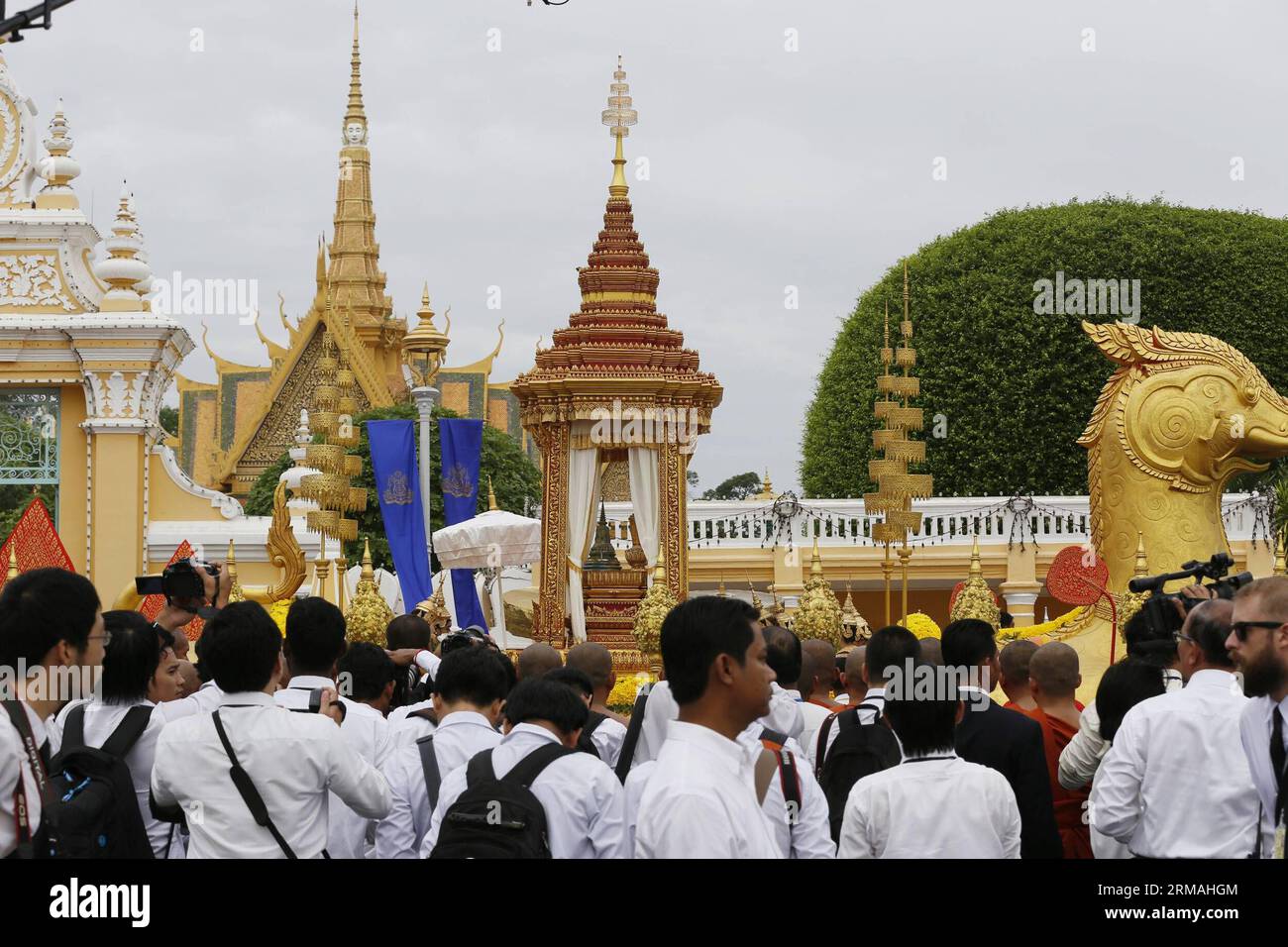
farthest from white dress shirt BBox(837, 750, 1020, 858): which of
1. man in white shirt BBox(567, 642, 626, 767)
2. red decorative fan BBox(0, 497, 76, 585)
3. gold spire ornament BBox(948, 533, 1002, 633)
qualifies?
red decorative fan BBox(0, 497, 76, 585)

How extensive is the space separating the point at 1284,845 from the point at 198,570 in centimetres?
403

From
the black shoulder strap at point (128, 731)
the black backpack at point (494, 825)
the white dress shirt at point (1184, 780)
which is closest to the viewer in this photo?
the black backpack at point (494, 825)

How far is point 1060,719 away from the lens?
6152 millimetres

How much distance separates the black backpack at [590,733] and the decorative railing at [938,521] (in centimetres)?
1667

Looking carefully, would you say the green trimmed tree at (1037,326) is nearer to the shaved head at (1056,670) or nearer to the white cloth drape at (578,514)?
the white cloth drape at (578,514)

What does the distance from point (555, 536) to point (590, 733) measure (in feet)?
31.2

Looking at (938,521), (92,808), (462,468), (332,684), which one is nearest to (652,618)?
(462,468)

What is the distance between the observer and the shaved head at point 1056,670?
20.0 ft

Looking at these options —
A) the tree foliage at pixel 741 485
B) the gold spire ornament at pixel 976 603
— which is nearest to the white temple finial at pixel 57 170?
the gold spire ornament at pixel 976 603

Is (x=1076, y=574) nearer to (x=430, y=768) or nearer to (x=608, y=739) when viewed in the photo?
(x=608, y=739)

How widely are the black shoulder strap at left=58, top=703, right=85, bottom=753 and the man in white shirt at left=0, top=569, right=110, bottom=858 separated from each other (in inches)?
11.9

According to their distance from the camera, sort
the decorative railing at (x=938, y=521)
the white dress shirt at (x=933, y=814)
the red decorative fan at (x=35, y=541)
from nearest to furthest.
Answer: the white dress shirt at (x=933, y=814), the red decorative fan at (x=35, y=541), the decorative railing at (x=938, y=521)

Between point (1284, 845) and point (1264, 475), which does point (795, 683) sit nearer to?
point (1284, 845)
